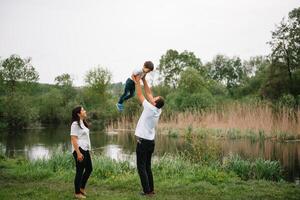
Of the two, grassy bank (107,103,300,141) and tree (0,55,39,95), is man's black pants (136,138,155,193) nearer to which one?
grassy bank (107,103,300,141)

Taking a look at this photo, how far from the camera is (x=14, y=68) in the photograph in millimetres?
54031

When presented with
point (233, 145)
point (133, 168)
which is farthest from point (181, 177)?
point (233, 145)

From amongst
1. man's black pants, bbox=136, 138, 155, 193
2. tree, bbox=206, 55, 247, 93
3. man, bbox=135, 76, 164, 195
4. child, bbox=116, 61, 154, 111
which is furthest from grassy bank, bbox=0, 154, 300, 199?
tree, bbox=206, 55, 247, 93

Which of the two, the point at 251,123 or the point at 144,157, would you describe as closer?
the point at 144,157

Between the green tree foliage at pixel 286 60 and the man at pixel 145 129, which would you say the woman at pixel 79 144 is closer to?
the man at pixel 145 129

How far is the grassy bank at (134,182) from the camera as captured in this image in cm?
700

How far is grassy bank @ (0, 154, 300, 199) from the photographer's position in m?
7.00

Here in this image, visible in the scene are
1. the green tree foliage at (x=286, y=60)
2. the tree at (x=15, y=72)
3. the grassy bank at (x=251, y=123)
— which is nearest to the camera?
the grassy bank at (x=251, y=123)

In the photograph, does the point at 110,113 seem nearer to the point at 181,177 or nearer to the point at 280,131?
the point at 280,131

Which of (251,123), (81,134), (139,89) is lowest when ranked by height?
(251,123)

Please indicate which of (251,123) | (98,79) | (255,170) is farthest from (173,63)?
(255,170)

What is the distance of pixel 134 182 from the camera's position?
Result: 830 cm

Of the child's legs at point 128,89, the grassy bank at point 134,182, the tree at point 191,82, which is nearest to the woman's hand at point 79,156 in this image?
the grassy bank at point 134,182

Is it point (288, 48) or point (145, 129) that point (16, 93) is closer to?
point (288, 48)
